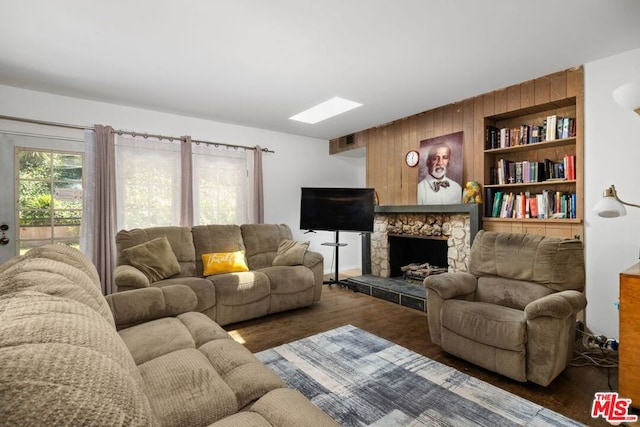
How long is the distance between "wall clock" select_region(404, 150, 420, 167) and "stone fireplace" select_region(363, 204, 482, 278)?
2.09ft

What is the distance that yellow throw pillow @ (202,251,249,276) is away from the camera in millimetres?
3410

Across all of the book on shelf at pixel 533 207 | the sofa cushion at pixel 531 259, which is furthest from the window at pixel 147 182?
the book on shelf at pixel 533 207

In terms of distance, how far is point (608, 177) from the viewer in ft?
8.70

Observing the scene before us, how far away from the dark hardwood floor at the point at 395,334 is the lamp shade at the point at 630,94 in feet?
5.92

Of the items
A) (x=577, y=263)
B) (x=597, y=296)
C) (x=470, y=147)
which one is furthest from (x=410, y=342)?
(x=470, y=147)

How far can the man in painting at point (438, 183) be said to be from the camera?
3809 millimetres

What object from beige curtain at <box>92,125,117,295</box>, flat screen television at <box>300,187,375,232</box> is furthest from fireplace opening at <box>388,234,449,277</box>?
beige curtain at <box>92,125,117,295</box>

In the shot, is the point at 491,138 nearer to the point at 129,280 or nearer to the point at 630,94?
the point at 630,94

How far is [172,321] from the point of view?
6.38ft

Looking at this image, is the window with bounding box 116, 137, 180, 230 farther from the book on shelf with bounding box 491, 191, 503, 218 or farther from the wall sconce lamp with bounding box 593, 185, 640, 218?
the wall sconce lamp with bounding box 593, 185, 640, 218

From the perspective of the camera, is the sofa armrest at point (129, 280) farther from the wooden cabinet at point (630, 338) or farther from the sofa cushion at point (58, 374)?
the wooden cabinet at point (630, 338)

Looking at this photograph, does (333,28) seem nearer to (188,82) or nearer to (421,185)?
(188,82)

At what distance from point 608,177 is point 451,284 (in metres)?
1.69

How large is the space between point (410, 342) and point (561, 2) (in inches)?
105
